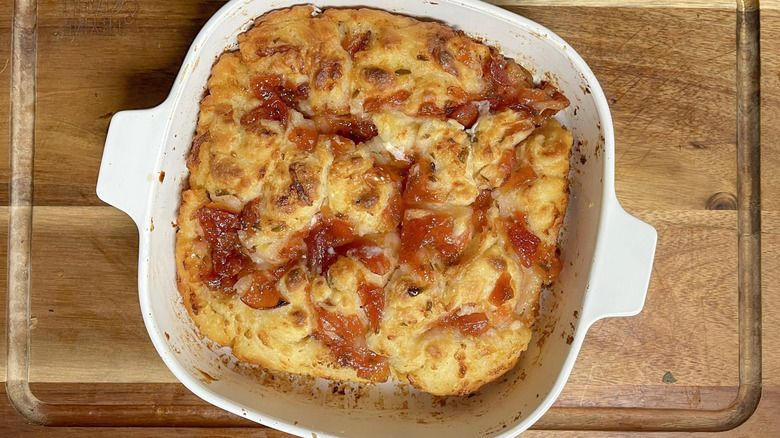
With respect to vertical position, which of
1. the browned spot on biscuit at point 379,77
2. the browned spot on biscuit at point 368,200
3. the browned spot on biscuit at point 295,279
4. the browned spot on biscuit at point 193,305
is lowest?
the browned spot on biscuit at point 193,305

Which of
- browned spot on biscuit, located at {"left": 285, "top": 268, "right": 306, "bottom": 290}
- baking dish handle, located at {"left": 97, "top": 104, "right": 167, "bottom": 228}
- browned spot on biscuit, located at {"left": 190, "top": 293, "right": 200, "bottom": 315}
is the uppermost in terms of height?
baking dish handle, located at {"left": 97, "top": 104, "right": 167, "bottom": 228}

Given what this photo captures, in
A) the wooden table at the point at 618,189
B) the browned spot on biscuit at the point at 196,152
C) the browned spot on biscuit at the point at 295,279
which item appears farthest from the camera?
the wooden table at the point at 618,189

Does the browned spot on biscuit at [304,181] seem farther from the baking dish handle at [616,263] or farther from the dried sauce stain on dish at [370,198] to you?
the baking dish handle at [616,263]

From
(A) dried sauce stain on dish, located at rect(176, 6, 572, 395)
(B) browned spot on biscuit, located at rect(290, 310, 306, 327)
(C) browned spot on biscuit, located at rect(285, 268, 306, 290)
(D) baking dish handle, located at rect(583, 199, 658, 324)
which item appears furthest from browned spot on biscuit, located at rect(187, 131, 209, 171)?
(D) baking dish handle, located at rect(583, 199, 658, 324)

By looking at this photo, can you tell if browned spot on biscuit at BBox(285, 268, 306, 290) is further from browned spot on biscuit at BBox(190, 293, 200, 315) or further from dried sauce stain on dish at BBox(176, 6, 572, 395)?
browned spot on biscuit at BBox(190, 293, 200, 315)

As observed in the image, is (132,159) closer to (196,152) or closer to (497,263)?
(196,152)

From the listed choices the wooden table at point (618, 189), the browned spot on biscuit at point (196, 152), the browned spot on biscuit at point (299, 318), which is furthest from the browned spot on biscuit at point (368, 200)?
the wooden table at point (618, 189)

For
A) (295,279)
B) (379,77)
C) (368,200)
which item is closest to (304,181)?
(368,200)

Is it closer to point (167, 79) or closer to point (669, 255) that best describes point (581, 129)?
point (669, 255)
